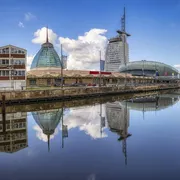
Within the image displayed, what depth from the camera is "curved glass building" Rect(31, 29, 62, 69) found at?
165625 mm

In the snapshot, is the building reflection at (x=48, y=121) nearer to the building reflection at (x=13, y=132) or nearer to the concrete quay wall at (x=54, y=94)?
the building reflection at (x=13, y=132)

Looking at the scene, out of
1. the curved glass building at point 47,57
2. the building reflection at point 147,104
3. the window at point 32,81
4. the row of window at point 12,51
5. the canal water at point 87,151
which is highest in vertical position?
the curved glass building at point 47,57

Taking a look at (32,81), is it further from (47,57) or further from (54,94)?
(47,57)

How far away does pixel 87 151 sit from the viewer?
18.0 metres

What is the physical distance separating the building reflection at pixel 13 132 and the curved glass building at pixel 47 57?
133m

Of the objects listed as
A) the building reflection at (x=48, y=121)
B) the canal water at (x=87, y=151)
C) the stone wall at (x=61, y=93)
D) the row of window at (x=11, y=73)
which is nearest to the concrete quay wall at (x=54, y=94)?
the stone wall at (x=61, y=93)

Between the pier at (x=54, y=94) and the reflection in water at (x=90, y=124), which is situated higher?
the pier at (x=54, y=94)

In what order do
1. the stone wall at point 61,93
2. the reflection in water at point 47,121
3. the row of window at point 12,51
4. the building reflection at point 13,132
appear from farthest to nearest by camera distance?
1. the row of window at point 12,51
2. the stone wall at point 61,93
3. the reflection in water at point 47,121
4. the building reflection at point 13,132

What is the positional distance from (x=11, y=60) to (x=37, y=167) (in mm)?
41086

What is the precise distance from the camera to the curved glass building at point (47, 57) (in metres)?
166

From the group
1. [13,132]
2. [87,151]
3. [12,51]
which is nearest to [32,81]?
[12,51]

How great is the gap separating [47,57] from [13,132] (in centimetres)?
14662

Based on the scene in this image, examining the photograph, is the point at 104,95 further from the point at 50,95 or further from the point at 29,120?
the point at 29,120

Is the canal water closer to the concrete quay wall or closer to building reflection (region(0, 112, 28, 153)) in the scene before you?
building reflection (region(0, 112, 28, 153))
